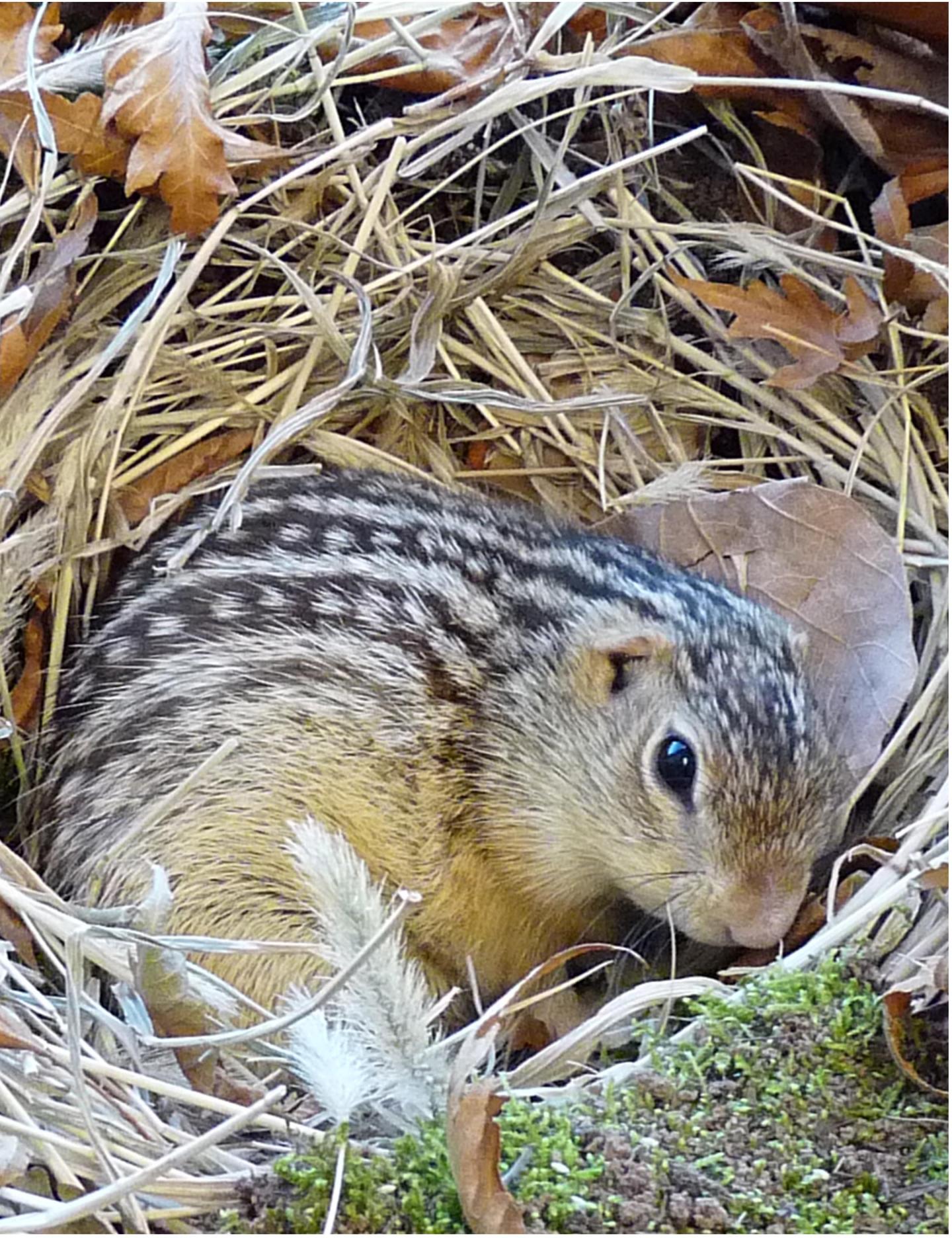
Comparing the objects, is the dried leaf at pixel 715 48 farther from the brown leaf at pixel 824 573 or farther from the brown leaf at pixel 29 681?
the brown leaf at pixel 29 681

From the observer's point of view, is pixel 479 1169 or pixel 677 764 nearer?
pixel 479 1169

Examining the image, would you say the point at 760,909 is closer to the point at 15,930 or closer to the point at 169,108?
the point at 15,930

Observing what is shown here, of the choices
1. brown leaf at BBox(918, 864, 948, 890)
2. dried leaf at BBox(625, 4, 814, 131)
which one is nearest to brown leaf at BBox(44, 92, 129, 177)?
dried leaf at BBox(625, 4, 814, 131)

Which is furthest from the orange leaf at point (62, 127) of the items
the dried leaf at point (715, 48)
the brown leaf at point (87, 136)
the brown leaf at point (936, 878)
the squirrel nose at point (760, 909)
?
the brown leaf at point (936, 878)

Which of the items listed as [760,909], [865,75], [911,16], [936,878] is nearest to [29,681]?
[760,909]

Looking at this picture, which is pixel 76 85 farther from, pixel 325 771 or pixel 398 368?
pixel 325 771

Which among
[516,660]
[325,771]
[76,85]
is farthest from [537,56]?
[325,771]
